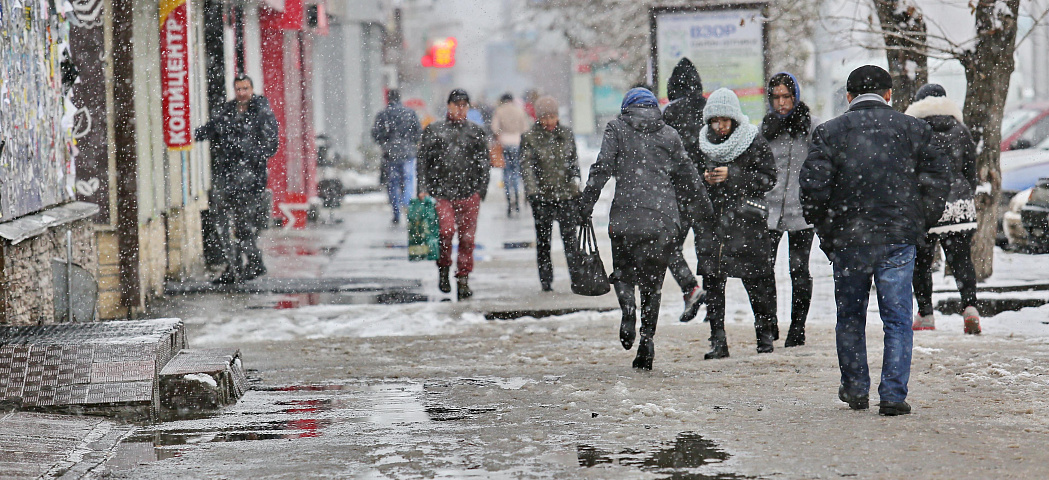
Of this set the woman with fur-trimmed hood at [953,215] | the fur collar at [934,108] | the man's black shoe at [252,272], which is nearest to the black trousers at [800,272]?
the woman with fur-trimmed hood at [953,215]

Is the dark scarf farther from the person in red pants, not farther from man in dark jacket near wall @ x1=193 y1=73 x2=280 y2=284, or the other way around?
man in dark jacket near wall @ x1=193 y1=73 x2=280 y2=284

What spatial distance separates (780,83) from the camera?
27.7 ft

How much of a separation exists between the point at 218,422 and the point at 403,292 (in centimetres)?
564

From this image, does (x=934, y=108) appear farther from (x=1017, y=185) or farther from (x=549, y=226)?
(x=1017, y=185)

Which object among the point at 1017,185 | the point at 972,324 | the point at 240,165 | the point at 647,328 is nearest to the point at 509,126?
the point at 1017,185

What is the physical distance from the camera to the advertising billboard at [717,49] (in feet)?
47.1

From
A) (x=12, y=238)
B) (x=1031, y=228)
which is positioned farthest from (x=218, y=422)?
(x=1031, y=228)

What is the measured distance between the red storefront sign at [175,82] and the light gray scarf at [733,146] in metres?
5.44

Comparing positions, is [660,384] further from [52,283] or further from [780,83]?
[52,283]

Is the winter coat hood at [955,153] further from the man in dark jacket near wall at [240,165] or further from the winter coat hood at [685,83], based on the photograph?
the man in dark jacket near wall at [240,165]

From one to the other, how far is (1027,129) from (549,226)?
8.45m

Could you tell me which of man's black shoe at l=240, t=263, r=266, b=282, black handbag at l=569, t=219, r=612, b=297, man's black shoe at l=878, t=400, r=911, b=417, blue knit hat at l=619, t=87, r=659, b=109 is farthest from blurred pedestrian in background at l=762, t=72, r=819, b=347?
man's black shoe at l=240, t=263, r=266, b=282

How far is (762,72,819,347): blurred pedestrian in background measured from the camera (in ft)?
28.3

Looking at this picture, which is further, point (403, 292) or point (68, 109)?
point (403, 292)
